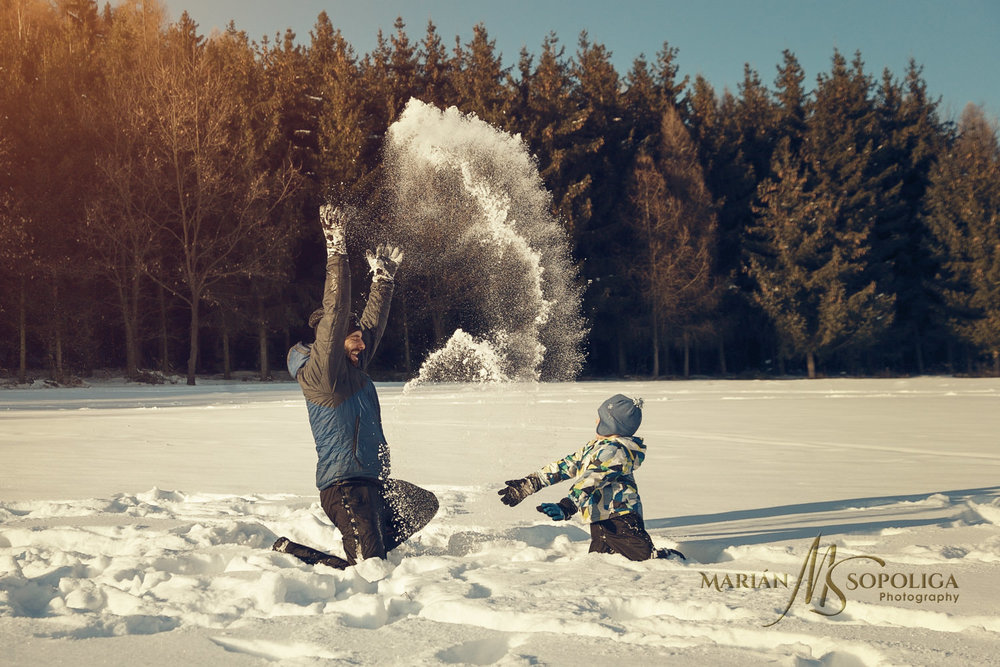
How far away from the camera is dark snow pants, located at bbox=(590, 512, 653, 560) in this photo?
4793mm

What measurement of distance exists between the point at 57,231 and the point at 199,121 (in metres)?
5.79

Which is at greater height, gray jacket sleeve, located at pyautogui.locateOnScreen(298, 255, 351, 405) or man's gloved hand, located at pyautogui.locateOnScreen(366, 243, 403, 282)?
man's gloved hand, located at pyautogui.locateOnScreen(366, 243, 403, 282)

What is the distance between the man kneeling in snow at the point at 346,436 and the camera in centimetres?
461

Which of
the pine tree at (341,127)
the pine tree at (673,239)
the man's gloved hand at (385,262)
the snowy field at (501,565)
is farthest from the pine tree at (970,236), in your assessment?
the man's gloved hand at (385,262)

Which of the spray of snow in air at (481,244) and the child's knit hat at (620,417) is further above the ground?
the spray of snow in air at (481,244)

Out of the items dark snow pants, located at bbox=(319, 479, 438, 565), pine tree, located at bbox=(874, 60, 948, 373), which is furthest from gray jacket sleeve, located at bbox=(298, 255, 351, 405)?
pine tree, located at bbox=(874, 60, 948, 373)

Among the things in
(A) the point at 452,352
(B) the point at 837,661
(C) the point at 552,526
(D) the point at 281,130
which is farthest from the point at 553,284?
(B) the point at 837,661

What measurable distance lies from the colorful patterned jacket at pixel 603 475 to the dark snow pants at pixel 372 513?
84cm

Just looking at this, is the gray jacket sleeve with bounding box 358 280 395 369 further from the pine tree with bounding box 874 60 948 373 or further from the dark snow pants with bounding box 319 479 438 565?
the pine tree with bounding box 874 60 948 373

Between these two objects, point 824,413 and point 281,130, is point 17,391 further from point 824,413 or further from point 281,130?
point 824,413

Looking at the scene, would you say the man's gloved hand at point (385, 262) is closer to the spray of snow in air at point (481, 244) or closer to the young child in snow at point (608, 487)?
the young child in snow at point (608, 487)

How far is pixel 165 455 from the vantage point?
393 inches

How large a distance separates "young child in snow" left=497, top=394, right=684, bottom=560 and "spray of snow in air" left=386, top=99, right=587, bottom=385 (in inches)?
931

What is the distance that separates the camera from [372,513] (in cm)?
475
